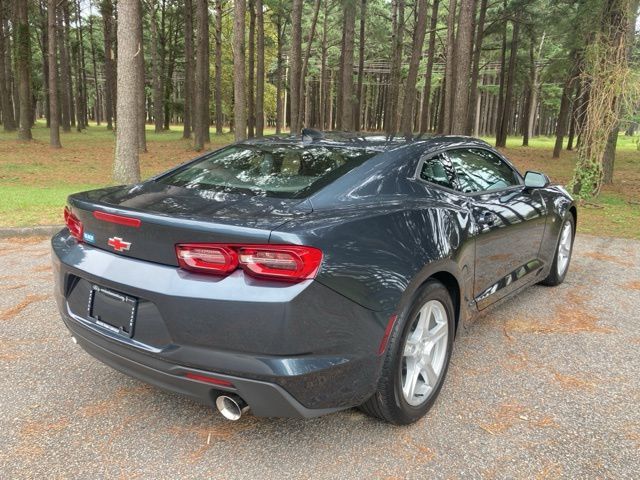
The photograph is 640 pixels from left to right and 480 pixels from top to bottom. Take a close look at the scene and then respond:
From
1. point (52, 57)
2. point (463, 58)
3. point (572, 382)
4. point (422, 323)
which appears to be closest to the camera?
point (422, 323)

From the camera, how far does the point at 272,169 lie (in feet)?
9.98

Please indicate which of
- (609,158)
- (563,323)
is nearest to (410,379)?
(563,323)

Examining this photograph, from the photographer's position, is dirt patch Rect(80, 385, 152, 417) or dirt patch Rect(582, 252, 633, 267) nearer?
dirt patch Rect(80, 385, 152, 417)

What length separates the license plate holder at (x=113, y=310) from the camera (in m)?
2.29

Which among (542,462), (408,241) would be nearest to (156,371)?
(408,241)

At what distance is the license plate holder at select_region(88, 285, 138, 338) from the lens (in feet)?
7.50

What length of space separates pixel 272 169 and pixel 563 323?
2778mm

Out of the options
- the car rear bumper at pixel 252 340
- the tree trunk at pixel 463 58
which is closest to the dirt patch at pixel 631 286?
the car rear bumper at pixel 252 340

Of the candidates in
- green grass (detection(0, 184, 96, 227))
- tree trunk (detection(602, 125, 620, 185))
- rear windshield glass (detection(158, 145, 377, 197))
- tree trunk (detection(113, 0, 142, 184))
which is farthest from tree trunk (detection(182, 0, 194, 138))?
rear windshield glass (detection(158, 145, 377, 197))

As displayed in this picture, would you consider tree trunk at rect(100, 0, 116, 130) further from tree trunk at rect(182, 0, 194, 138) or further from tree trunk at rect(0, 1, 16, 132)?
tree trunk at rect(182, 0, 194, 138)

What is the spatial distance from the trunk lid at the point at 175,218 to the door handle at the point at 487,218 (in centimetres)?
140

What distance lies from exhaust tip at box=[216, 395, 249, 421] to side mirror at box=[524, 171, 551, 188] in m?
3.11

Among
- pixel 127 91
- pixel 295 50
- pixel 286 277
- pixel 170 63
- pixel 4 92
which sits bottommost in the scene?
pixel 286 277

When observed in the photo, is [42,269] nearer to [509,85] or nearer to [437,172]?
[437,172]
